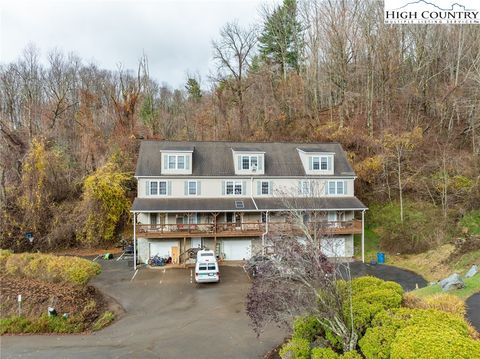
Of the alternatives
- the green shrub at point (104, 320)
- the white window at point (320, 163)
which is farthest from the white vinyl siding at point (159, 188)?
the white window at point (320, 163)

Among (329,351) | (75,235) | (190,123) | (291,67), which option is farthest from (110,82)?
(329,351)

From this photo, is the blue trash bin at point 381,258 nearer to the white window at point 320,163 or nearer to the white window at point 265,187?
the white window at point 320,163

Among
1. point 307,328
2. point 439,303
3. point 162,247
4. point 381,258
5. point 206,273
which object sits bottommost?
point 381,258

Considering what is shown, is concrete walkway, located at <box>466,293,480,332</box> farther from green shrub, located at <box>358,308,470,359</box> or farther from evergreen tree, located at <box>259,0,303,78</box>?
evergreen tree, located at <box>259,0,303,78</box>

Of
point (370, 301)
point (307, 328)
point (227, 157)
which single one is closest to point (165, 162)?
point (227, 157)

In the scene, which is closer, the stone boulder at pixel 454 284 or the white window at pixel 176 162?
the stone boulder at pixel 454 284

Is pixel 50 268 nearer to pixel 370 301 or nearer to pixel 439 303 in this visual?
pixel 370 301

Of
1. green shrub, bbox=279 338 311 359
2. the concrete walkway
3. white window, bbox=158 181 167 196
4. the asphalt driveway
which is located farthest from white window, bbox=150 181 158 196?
the concrete walkway
